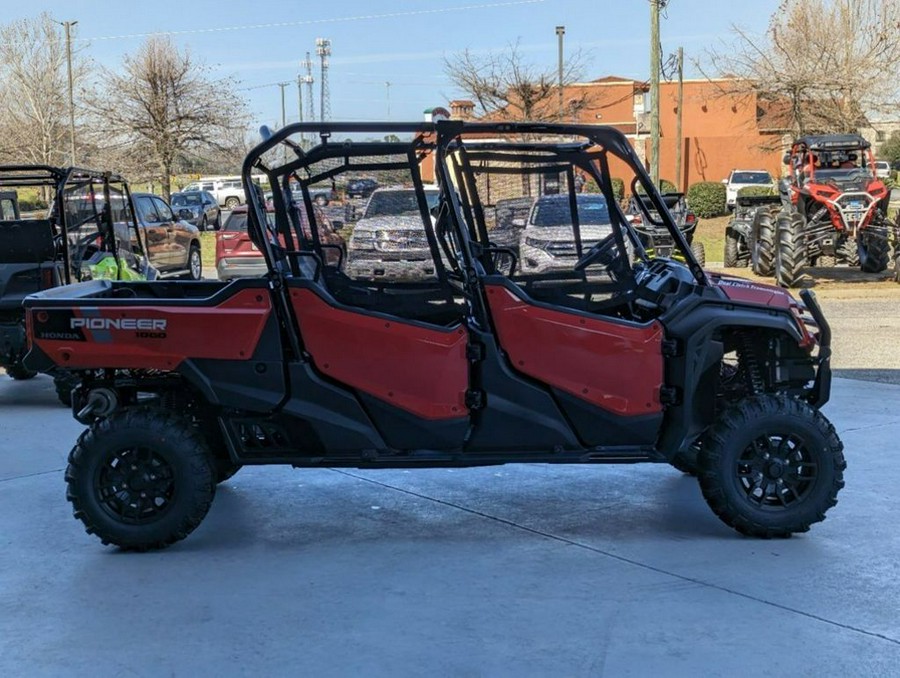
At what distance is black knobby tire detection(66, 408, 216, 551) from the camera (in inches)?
223

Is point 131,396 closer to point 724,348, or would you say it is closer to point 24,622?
point 24,622

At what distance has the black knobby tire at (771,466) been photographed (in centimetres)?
575

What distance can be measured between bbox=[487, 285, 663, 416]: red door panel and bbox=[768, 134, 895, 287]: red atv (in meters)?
13.0

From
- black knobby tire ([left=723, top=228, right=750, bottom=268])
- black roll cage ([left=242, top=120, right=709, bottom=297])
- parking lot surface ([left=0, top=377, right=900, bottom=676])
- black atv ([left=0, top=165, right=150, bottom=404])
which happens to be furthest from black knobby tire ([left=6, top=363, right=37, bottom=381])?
black knobby tire ([left=723, top=228, right=750, bottom=268])

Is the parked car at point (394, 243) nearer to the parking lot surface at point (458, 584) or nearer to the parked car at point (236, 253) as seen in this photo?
the parking lot surface at point (458, 584)

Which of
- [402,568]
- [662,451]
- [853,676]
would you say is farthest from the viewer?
[662,451]

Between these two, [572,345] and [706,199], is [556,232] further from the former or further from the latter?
[706,199]

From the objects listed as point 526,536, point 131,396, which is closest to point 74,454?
point 131,396

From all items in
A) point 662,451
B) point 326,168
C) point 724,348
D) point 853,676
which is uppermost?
point 326,168

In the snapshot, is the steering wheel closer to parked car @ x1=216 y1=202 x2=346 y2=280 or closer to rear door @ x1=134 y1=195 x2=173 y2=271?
parked car @ x1=216 y1=202 x2=346 y2=280

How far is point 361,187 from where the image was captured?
599 centimetres

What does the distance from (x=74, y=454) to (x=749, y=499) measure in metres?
3.49

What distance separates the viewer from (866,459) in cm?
750

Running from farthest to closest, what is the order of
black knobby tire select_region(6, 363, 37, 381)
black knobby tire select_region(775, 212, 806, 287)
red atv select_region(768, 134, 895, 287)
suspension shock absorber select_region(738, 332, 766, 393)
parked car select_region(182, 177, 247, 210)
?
parked car select_region(182, 177, 247, 210), red atv select_region(768, 134, 895, 287), black knobby tire select_region(775, 212, 806, 287), black knobby tire select_region(6, 363, 37, 381), suspension shock absorber select_region(738, 332, 766, 393)
